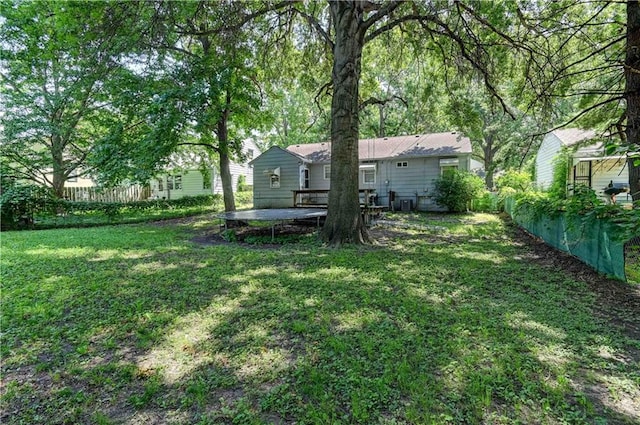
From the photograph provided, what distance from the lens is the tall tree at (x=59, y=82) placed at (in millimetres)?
7074

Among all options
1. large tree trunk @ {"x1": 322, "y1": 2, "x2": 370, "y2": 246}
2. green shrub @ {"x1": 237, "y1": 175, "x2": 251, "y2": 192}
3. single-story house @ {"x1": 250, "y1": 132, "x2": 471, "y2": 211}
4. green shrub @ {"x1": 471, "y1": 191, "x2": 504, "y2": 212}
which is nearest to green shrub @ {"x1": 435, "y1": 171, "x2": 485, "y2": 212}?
single-story house @ {"x1": 250, "y1": 132, "x2": 471, "y2": 211}

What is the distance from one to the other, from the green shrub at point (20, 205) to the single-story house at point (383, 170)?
978cm

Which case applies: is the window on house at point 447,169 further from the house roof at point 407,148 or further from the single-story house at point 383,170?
the house roof at point 407,148

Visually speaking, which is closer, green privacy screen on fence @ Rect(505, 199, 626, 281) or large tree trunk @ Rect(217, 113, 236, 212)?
green privacy screen on fence @ Rect(505, 199, 626, 281)

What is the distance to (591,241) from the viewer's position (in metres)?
5.12

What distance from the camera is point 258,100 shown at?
11906mm

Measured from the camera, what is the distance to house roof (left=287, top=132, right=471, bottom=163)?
639 inches

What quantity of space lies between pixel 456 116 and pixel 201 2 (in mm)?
8600

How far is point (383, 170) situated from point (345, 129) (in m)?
10.6

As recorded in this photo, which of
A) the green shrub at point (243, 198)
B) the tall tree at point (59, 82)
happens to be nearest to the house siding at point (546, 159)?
the tall tree at point (59, 82)

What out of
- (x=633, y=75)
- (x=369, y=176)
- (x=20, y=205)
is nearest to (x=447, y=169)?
(x=369, y=176)

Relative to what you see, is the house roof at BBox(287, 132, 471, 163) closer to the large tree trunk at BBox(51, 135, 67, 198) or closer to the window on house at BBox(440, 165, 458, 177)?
the window on house at BBox(440, 165, 458, 177)

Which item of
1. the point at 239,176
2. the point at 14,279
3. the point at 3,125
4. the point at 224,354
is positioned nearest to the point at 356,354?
the point at 224,354

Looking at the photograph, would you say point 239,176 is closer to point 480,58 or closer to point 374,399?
point 480,58
